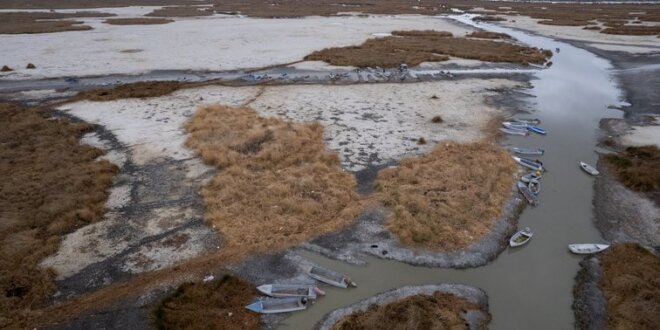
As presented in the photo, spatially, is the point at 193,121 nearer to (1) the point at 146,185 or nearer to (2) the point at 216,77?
(1) the point at 146,185

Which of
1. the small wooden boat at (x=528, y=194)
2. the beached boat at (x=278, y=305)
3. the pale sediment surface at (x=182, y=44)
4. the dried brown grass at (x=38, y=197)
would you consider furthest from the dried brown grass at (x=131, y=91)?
the small wooden boat at (x=528, y=194)

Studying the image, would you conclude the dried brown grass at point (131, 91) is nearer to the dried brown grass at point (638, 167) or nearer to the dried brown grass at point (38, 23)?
the dried brown grass at point (638, 167)

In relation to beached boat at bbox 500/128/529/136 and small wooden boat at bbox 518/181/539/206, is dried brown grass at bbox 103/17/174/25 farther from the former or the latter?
small wooden boat at bbox 518/181/539/206

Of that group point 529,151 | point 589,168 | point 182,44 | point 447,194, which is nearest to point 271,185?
point 447,194

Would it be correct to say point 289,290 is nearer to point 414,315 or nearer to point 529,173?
point 414,315

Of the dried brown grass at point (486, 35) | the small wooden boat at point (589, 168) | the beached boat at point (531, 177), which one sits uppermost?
the dried brown grass at point (486, 35)

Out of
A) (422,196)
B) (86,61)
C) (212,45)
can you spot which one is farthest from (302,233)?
(212,45)

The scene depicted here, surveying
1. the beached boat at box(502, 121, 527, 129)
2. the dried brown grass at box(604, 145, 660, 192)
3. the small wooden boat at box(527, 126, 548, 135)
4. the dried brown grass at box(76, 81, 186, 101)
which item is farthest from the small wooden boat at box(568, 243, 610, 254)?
the dried brown grass at box(76, 81, 186, 101)
